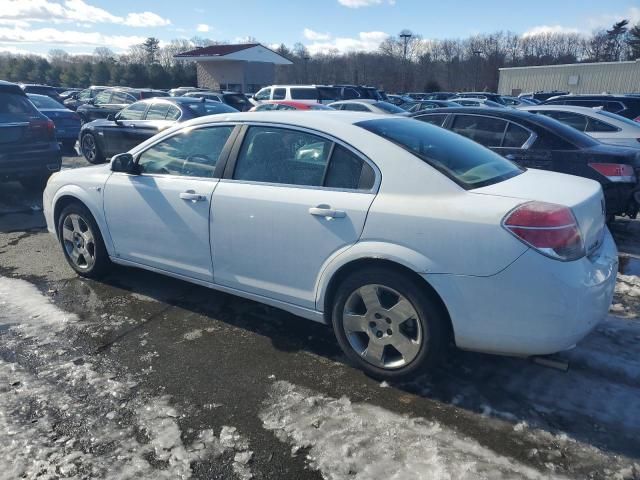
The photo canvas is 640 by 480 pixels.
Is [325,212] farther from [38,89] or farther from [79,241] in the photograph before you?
[38,89]

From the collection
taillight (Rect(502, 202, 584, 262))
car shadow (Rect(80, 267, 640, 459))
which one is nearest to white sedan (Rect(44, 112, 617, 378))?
taillight (Rect(502, 202, 584, 262))

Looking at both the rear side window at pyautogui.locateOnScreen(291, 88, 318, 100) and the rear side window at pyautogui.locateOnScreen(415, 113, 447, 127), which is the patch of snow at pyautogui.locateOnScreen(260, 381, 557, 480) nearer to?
the rear side window at pyautogui.locateOnScreen(415, 113, 447, 127)

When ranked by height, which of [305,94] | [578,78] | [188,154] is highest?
[578,78]

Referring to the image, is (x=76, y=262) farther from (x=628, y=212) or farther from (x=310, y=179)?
(x=628, y=212)

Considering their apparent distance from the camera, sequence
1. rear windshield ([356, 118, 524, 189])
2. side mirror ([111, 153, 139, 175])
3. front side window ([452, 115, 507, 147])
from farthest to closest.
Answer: front side window ([452, 115, 507, 147]), side mirror ([111, 153, 139, 175]), rear windshield ([356, 118, 524, 189])

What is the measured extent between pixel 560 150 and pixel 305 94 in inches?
573

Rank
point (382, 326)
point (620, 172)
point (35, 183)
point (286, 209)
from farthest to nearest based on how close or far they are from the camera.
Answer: point (35, 183), point (620, 172), point (286, 209), point (382, 326)

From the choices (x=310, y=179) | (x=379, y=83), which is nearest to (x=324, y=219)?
(x=310, y=179)

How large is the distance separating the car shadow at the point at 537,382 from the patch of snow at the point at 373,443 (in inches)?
10.0

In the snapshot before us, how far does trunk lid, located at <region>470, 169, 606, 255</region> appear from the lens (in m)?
2.76

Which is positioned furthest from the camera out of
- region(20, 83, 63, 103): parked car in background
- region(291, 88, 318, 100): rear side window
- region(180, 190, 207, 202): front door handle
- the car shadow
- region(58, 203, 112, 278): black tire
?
region(20, 83, 63, 103): parked car in background

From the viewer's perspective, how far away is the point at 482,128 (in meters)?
6.84

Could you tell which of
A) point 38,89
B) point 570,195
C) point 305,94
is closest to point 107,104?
point 38,89

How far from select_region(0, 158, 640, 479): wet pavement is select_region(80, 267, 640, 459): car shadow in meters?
0.01
